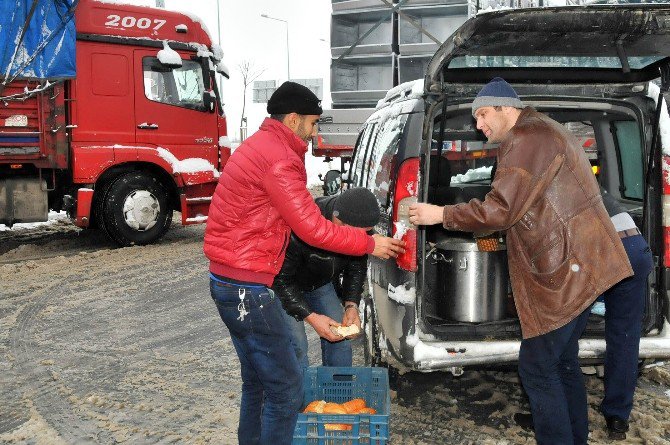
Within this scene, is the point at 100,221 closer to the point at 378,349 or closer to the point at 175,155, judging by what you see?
the point at 175,155

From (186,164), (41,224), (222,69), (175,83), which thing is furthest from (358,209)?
(41,224)

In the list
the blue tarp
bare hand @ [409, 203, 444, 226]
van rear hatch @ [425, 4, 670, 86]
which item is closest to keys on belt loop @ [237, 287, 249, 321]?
bare hand @ [409, 203, 444, 226]

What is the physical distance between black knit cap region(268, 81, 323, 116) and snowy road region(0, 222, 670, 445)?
193 centimetres

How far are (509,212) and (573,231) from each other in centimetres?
31

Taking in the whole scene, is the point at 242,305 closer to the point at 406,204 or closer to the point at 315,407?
the point at 315,407

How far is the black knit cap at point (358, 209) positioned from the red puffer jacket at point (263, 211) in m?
0.35

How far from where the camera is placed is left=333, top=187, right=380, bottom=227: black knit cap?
3.33 metres

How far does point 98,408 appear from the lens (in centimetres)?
426

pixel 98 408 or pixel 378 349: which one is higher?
pixel 378 349

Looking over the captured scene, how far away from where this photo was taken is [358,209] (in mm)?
3330

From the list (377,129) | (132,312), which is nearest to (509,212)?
(377,129)

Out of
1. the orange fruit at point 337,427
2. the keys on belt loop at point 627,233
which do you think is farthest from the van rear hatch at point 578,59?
the orange fruit at point 337,427

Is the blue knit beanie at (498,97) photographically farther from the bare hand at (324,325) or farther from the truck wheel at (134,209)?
the truck wheel at (134,209)

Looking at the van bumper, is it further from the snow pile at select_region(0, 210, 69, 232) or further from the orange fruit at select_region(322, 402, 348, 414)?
the snow pile at select_region(0, 210, 69, 232)
